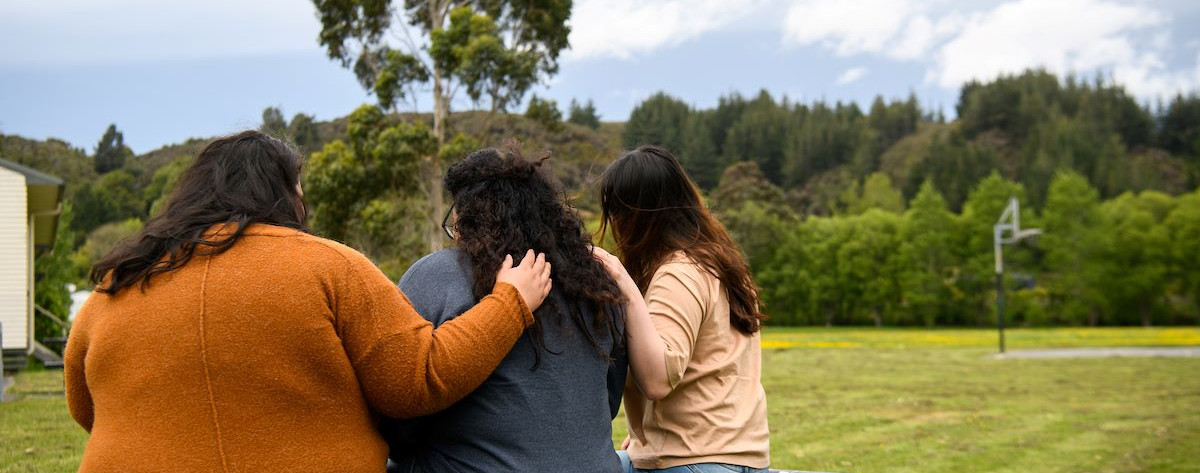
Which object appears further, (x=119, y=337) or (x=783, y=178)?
(x=783, y=178)

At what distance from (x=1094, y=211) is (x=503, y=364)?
63607 millimetres

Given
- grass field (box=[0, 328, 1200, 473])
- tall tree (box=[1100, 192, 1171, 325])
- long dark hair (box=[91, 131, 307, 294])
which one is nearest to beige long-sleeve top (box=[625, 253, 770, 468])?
long dark hair (box=[91, 131, 307, 294])

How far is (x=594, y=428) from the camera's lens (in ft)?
7.45

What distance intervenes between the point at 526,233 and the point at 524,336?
246 millimetres

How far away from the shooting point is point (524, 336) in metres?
2.22

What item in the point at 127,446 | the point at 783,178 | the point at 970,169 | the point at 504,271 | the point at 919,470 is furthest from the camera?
the point at 783,178

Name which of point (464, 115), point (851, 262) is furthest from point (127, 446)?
point (851, 262)

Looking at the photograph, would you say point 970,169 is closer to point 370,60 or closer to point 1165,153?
point 1165,153

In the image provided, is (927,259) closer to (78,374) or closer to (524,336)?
(524,336)

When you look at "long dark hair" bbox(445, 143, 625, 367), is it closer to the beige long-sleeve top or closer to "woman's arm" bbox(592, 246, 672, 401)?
"woman's arm" bbox(592, 246, 672, 401)

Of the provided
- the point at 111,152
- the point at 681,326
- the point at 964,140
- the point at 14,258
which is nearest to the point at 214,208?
the point at 681,326

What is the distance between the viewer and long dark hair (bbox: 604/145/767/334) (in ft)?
8.63

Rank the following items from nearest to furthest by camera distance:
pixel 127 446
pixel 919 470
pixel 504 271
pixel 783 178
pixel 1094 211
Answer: pixel 127 446, pixel 504 271, pixel 919 470, pixel 1094 211, pixel 783 178

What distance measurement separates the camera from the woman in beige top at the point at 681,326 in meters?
2.42
